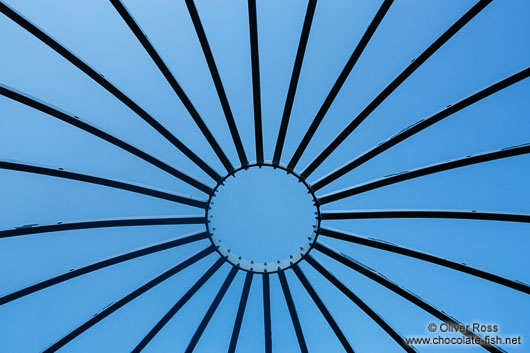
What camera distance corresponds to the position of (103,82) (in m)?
8.37

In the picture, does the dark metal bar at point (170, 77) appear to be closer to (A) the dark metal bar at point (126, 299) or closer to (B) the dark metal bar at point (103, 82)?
(B) the dark metal bar at point (103, 82)

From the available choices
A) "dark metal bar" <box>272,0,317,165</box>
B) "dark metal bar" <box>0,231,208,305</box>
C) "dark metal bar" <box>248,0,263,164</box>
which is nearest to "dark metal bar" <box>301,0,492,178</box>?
"dark metal bar" <box>272,0,317,165</box>

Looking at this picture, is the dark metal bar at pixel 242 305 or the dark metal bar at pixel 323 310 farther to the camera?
the dark metal bar at pixel 242 305

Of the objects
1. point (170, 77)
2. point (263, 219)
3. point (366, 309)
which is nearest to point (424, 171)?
point (366, 309)

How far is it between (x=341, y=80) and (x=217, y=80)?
8.38 ft

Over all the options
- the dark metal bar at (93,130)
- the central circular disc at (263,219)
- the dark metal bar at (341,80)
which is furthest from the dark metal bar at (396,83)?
the dark metal bar at (93,130)

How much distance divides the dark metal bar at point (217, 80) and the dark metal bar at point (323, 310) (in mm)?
3115

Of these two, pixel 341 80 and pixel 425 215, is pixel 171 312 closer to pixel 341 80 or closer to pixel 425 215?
pixel 425 215

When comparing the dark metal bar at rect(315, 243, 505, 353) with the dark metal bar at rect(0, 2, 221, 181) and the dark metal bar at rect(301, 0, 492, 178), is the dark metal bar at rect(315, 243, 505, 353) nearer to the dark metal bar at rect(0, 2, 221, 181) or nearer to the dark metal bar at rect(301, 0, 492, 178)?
the dark metal bar at rect(301, 0, 492, 178)

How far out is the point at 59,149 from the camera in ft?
30.8

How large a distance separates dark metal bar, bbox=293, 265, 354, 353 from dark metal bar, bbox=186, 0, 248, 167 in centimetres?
312

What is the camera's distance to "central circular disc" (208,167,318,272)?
35.2ft

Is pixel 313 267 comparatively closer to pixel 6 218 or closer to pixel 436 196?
pixel 436 196

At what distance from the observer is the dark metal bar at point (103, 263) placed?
30.8ft
